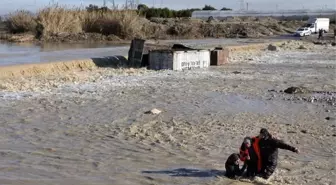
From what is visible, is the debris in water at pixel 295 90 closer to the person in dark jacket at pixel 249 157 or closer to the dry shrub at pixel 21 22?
the person in dark jacket at pixel 249 157

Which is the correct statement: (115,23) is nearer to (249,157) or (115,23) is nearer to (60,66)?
(60,66)

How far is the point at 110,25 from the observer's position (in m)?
47.5

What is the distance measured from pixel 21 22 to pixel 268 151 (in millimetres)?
41438

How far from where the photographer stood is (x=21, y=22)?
4581 cm

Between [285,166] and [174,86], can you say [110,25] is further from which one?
[285,166]

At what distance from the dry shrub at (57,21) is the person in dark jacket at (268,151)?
36961mm

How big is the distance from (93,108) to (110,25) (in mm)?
34776

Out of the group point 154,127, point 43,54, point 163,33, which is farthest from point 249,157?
point 163,33

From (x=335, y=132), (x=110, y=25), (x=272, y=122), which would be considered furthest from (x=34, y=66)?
(x=110, y=25)

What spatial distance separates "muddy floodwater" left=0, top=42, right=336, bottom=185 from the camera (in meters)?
7.90

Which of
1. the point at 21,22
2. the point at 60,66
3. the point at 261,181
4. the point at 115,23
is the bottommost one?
the point at 261,181

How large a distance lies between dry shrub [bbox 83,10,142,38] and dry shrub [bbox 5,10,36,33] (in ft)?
16.5

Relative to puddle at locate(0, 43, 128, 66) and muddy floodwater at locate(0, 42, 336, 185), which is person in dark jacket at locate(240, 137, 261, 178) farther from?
puddle at locate(0, 43, 128, 66)

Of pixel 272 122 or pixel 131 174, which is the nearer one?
pixel 131 174
